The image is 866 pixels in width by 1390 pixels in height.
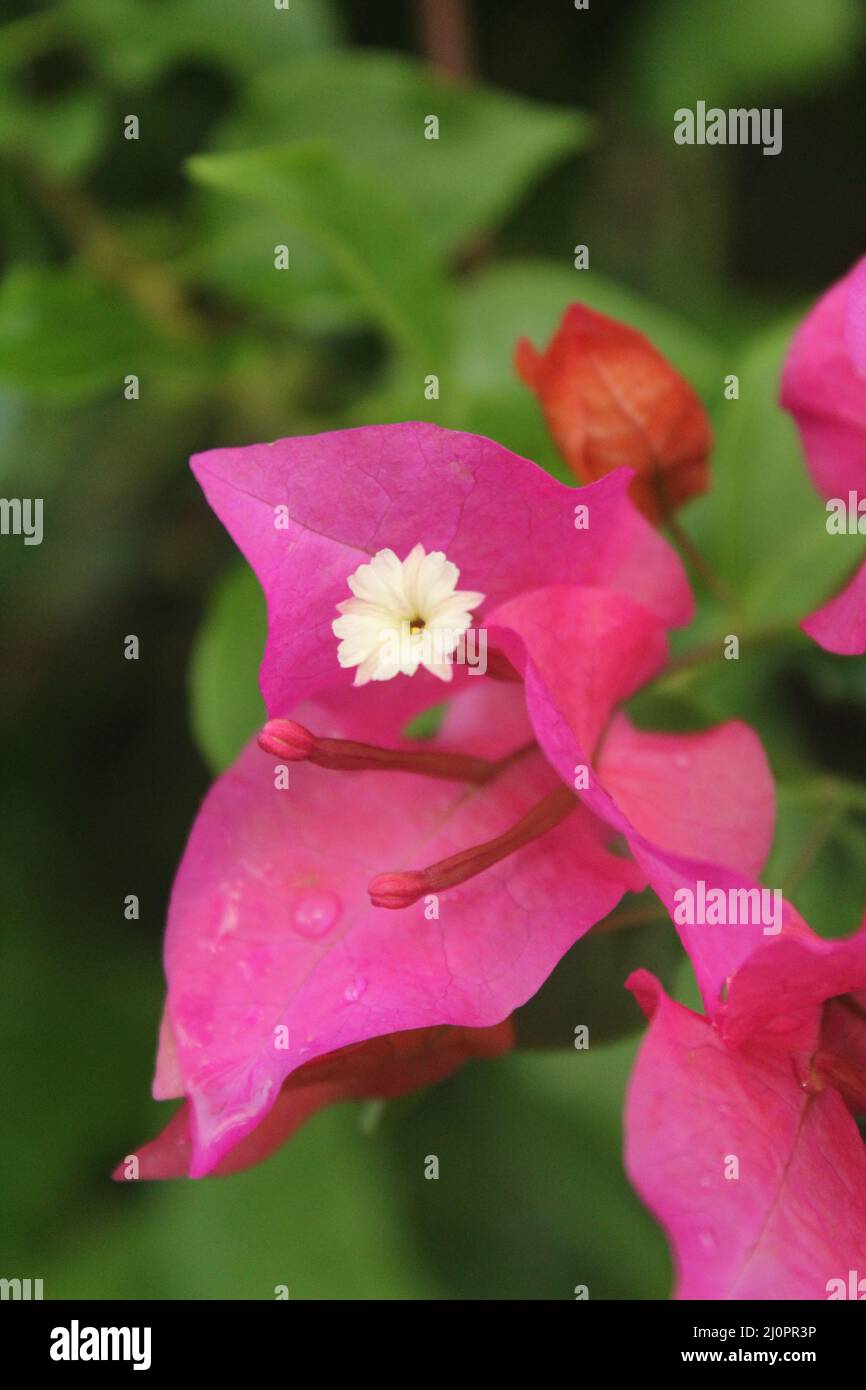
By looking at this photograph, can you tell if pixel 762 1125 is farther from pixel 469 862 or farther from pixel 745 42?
pixel 745 42

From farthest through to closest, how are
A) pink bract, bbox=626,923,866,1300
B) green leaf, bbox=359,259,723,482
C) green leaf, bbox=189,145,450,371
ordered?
green leaf, bbox=359,259,723,482 → green leaf, bbox=189,145,450,371 → pink bract, bbox=626,923,866,1300

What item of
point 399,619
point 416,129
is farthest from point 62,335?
point 399,619

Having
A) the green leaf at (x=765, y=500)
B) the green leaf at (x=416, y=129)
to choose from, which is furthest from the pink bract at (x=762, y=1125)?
the green leaf at (x=416, y=129)

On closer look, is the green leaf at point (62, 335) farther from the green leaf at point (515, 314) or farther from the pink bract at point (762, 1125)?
the pink bract at point (762, 1125)

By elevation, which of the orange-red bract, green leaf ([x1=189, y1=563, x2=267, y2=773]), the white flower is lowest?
the white flower

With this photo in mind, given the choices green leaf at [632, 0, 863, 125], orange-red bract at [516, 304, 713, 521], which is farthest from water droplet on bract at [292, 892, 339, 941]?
green leaf at [632, 0, 863, 125]

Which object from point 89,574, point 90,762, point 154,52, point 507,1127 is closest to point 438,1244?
point 507,1127

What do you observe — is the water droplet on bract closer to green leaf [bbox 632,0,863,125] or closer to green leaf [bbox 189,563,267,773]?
green leaf [bbox 189,563,267,773]
